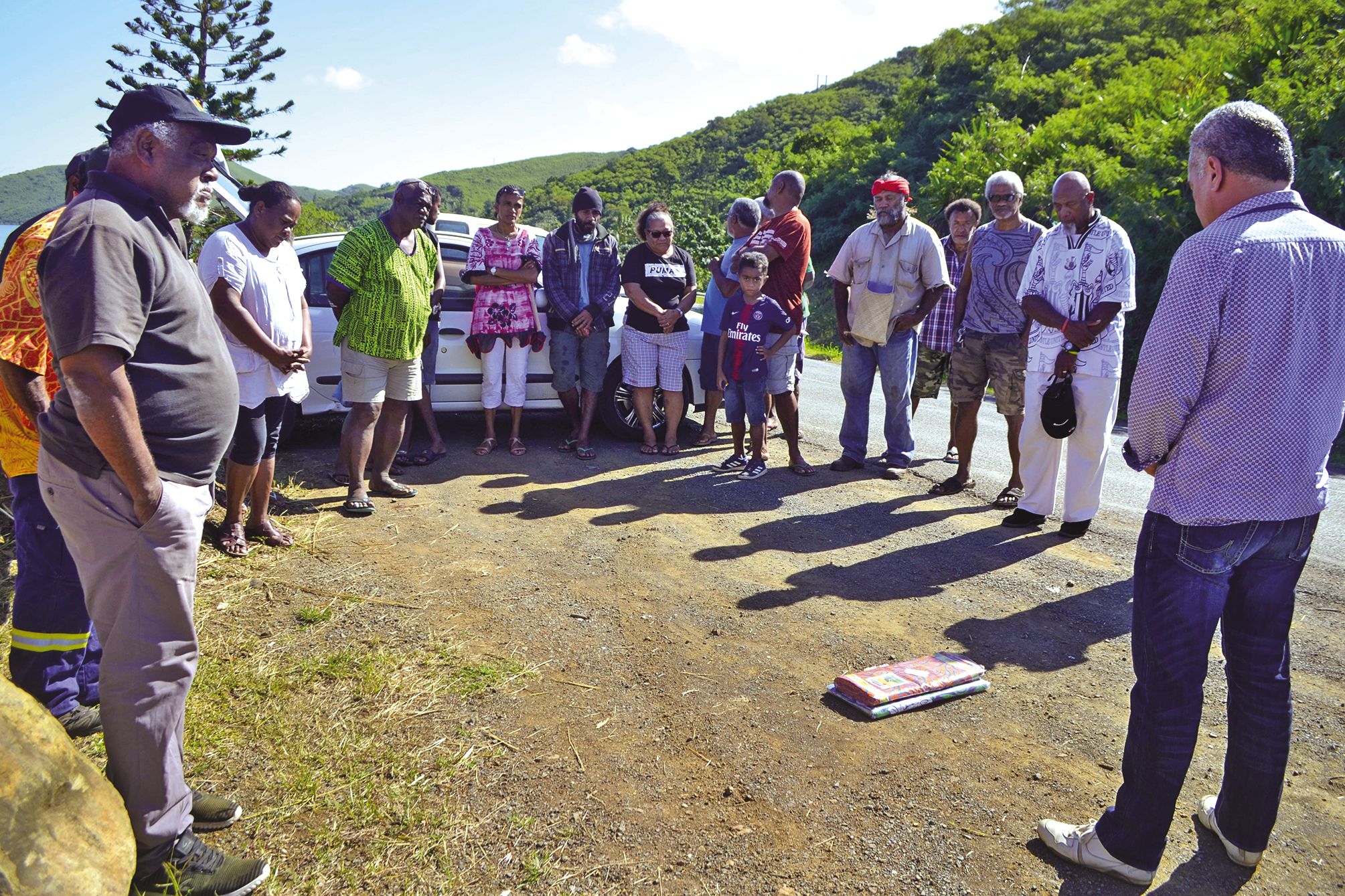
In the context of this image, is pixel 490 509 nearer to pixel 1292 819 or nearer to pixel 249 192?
pixel 249 192

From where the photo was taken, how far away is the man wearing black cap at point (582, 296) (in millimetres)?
7379

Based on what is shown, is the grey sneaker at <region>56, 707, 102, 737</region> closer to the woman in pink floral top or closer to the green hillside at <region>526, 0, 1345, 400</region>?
the woman in pink floral top

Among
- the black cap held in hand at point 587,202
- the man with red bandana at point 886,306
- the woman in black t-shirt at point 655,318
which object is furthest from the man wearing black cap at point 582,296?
the man with red bandana at point 886,306

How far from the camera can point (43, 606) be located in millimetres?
3225

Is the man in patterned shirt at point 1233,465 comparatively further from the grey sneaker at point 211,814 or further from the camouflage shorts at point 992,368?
the camouflage shorts at point 992,368

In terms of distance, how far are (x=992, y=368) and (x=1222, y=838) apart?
409 cm

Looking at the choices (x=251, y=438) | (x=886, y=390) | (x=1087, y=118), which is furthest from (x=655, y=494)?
(x=1087, y=118)

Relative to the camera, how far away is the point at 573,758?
3.30 metres

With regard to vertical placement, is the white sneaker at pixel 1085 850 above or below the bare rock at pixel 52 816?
below

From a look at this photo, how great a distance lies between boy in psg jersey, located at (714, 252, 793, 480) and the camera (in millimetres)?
6828

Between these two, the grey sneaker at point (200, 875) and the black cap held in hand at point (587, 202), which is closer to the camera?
the grey sneaker at point (200, 875)

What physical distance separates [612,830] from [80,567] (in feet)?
5.59

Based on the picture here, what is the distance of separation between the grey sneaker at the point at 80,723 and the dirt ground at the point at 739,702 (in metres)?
0.49

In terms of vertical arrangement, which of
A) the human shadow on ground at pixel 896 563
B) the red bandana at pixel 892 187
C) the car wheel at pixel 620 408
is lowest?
the human shadow on ground at pixel 896 563
